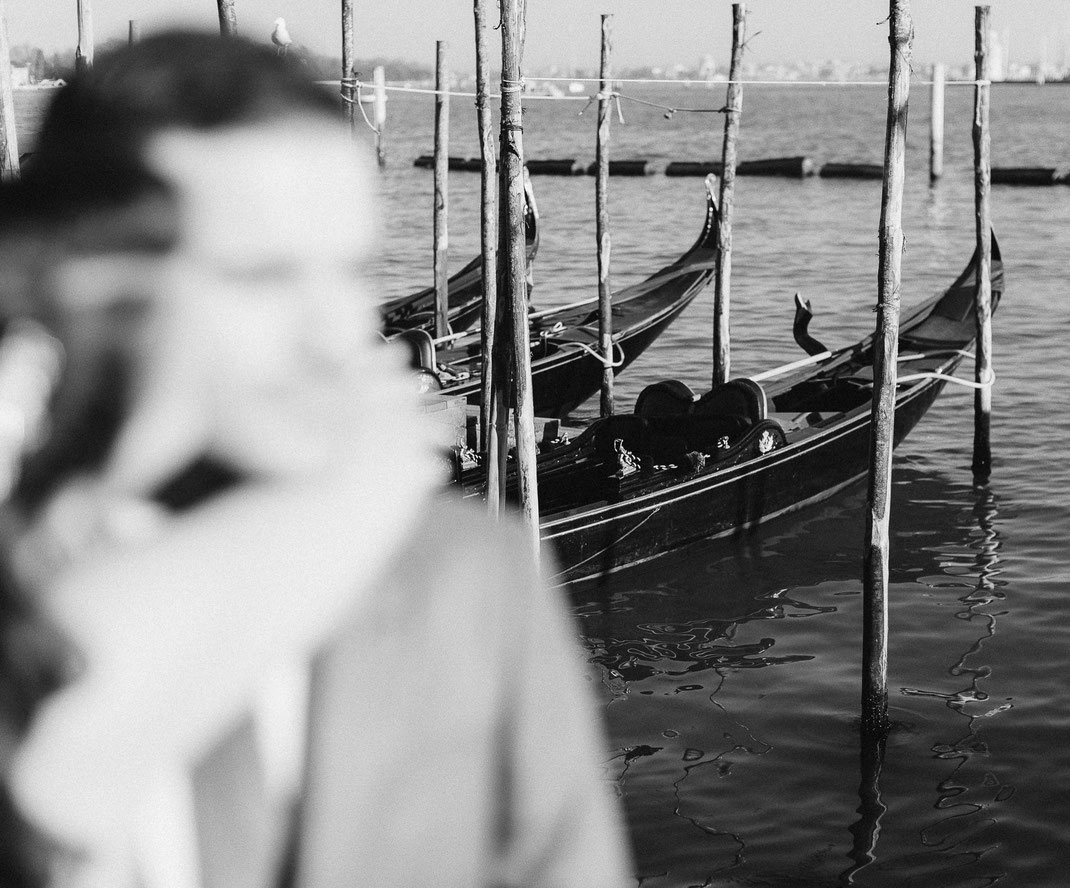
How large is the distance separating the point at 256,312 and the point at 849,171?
33992mm

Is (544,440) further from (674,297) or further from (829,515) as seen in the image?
(674,297)

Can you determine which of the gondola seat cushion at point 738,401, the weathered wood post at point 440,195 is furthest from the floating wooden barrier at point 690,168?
the gondola seat cushion at point 738,401

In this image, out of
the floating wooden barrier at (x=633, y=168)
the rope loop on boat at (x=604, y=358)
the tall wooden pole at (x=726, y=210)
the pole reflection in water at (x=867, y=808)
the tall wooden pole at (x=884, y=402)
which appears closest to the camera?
the pole reflection in water at (x=867, y=808)

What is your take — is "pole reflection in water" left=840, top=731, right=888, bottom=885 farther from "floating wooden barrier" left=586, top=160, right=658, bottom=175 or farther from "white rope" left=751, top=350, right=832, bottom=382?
"floating wooden barrier" left=586, top=160, right=658, bottom=175

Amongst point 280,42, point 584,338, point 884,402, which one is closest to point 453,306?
point 584,338

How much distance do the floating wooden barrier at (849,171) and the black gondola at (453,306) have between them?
20498 mm

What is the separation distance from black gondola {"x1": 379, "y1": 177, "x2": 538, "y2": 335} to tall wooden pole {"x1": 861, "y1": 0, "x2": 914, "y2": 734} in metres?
6.10

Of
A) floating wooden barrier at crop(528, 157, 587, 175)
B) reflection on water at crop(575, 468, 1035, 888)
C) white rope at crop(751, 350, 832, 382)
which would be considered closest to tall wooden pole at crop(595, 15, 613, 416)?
white rope at crop(751, 350, 832, 382)

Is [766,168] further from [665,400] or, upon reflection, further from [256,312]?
[256,312]

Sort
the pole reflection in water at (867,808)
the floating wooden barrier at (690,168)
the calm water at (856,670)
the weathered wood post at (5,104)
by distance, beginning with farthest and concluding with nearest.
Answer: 1. the floating wooden barrier at (690,168)
2. the weathered wood post at (5,104)
3. the calm water at (856,670)
4. the pole reflection in water at (867,808)

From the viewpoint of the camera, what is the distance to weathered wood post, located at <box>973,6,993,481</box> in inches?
358

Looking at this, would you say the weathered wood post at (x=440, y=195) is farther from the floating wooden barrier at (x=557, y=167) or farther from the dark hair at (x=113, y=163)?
the floating wooden barrier at (x=557, y=167)

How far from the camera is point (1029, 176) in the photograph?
98.1 feet

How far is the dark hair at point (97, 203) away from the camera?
499 mm
